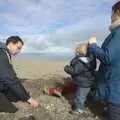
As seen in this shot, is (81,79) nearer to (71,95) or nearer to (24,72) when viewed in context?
(71,95)

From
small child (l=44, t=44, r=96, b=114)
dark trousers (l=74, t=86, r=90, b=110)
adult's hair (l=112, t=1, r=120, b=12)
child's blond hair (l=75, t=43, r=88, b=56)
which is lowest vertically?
dark trousers (l=74, t=86, r=90, b=110)

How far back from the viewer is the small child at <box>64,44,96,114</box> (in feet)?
27.3

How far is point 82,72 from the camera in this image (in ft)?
27.5

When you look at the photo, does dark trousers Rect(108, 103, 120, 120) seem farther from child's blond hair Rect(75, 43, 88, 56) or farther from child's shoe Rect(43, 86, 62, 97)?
child's shoe Rect(43, 86, 62, 97)

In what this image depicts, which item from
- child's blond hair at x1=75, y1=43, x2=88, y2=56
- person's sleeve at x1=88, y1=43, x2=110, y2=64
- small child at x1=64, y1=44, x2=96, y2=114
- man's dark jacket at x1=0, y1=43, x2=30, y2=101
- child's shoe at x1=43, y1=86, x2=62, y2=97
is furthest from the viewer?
child's shoe at x1=43, y1=86, x2=62, y2=97

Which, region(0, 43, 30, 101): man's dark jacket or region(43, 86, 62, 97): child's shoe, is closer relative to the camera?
region(0, 43, 30, 101): man's dark jacket

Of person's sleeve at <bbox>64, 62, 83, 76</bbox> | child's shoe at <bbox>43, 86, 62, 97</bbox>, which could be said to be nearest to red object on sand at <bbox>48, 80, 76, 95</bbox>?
child's shoe at <bbox>43, 86, 62, 97</bbox>

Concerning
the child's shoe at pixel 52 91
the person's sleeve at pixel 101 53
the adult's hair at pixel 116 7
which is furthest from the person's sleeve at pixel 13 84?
the child's shoe at pixel 52 91

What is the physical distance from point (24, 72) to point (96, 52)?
20.6 ft

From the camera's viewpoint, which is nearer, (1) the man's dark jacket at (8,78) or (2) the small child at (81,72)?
(1) the man's dark jacket at (8,78)

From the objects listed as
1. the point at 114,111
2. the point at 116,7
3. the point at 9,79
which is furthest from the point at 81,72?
the point at 116,7

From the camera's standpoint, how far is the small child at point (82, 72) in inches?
328

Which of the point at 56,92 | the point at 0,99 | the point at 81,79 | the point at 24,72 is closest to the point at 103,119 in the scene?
the point at 81,79

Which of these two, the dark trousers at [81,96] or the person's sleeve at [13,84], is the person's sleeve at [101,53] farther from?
the dark trousers at [81,96]
